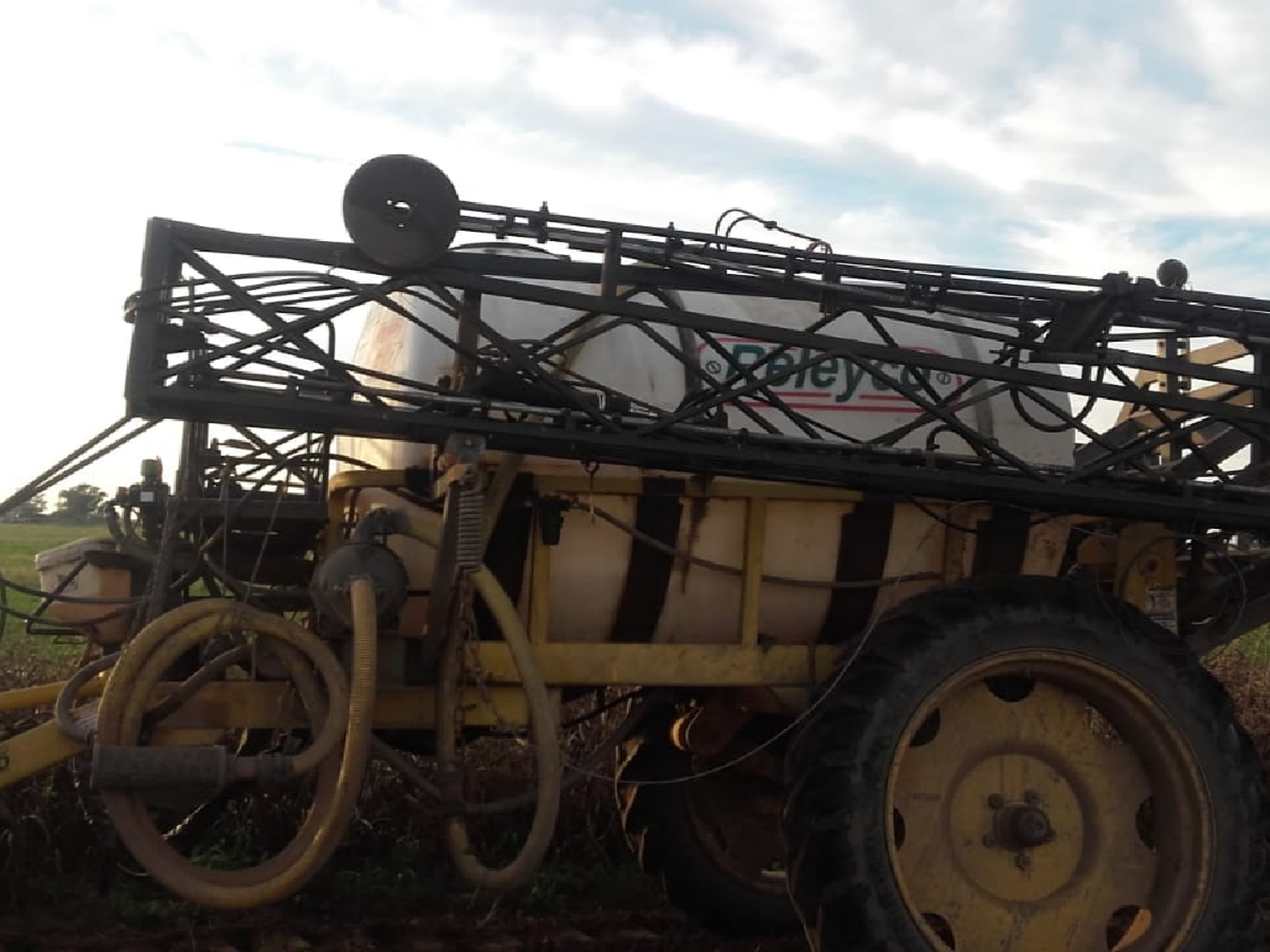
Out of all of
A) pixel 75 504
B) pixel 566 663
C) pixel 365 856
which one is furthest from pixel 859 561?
pixel 75 504

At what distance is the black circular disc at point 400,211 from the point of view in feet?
12.8

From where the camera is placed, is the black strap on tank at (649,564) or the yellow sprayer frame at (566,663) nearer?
the yellow sprayer frame at (566,663)

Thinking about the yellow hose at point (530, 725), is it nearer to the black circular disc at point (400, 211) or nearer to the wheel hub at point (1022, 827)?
the black circular disc at point (400, 211)

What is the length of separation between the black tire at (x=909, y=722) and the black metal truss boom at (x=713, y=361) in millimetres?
413

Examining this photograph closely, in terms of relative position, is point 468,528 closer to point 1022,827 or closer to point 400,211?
point 400,211

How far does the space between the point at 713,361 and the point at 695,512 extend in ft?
2.02

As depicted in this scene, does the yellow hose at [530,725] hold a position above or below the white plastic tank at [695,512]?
below

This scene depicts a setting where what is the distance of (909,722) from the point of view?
4258 mm

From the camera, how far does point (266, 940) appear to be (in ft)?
17.2

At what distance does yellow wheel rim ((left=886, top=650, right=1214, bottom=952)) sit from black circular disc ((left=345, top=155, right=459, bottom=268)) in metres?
2.26

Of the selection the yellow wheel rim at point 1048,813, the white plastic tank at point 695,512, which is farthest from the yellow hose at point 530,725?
the yellow wheel rim at point 1048,813

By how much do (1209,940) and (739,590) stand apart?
2010 millimetres

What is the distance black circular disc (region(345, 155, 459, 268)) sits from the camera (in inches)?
154

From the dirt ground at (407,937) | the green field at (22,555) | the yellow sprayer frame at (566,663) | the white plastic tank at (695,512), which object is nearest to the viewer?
the yellow sprayer frame at (566,663)
